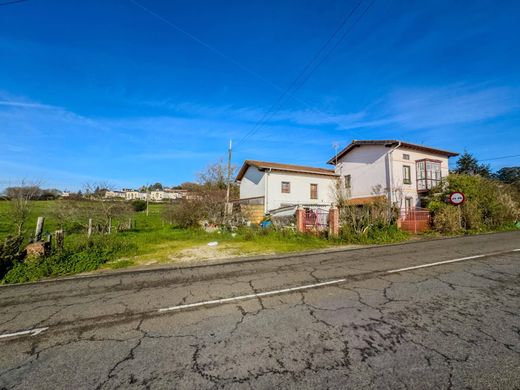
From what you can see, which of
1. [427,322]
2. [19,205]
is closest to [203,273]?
[427,322]

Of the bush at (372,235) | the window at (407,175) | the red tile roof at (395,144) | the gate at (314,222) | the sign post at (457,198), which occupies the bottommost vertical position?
the bush at (372,235)

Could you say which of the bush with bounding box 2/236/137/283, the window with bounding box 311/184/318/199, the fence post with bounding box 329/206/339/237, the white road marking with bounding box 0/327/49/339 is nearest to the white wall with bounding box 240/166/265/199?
the window with bounding box 311/184/318/199

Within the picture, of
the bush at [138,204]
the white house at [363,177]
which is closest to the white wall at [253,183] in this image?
the white house at [363,177]

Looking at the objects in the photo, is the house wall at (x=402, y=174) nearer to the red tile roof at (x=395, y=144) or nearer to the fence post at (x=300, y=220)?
the red tile roof at (x=395, y=144)

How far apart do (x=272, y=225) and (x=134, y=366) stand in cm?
1288

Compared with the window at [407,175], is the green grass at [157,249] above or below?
below

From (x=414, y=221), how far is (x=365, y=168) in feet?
29.6

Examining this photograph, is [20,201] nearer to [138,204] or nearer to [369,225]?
[369,225]

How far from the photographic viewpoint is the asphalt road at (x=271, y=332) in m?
2.60

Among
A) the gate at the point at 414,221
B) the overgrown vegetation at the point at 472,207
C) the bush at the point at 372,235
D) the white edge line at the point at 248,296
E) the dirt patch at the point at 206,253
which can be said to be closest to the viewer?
the white edge line at the point at 248,296

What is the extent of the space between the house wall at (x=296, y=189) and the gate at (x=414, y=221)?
27.9 ft

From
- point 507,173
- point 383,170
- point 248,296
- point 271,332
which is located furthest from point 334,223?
point 507,173

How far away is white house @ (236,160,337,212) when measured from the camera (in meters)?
23.5

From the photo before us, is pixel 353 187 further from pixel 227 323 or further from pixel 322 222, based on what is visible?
pixel 227 323
